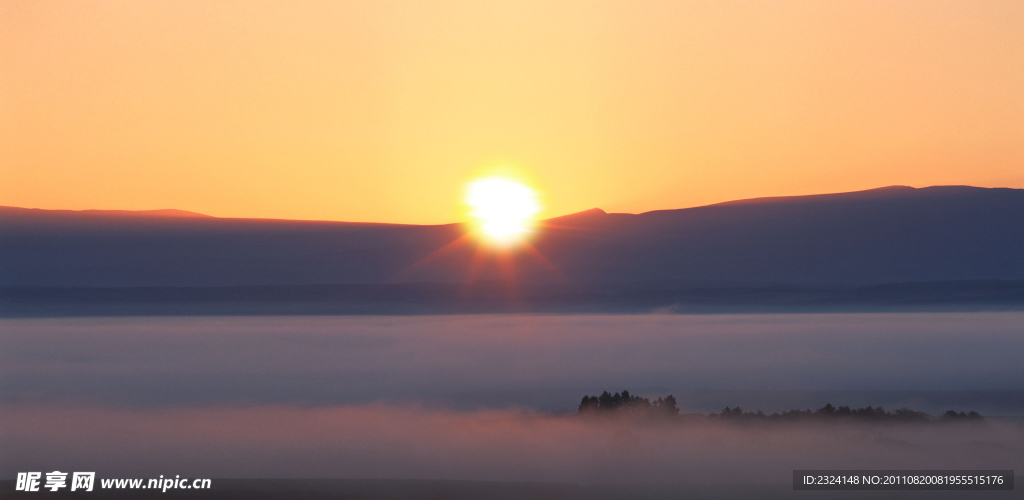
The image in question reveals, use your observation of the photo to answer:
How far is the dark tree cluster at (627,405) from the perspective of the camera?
66.2 ft

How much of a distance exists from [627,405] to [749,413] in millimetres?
3394

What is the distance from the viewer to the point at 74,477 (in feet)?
46.0

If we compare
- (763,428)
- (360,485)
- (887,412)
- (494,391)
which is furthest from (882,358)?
(360,485)

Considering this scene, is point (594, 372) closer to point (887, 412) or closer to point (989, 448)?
point (887, 412)

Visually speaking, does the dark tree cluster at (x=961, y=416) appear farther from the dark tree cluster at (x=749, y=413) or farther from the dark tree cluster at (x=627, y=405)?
the dark tree cluster at (x=627, y=405)

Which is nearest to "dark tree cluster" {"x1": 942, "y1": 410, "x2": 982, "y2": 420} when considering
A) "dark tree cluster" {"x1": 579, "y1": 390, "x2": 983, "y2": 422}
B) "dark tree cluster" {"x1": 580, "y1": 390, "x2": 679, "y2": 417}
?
"dark tree cluster" {"x1": 579, "y1": 390, "x2": 983, "y2": 422}

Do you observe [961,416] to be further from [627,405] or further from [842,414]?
[627,405]

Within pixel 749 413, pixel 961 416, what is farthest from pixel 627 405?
pixel 961 416

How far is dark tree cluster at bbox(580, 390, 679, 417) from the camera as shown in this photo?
20.2 metres

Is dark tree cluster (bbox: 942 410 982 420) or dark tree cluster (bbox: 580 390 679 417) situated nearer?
dark tree cluster (bbox: 942 410 982 420)

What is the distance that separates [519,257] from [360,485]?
35.5 m

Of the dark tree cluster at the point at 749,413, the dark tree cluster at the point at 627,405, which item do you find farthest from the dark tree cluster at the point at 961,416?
the dark tree cluster at the point at 627,405

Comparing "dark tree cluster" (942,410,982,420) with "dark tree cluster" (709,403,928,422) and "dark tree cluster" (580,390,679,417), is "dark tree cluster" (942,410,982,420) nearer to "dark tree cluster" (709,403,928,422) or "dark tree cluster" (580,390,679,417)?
"dark tree cluster" (709,403,928,422)

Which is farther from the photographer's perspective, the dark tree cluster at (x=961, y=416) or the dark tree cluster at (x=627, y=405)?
the dark tree cluster at (x=627, y=405)
